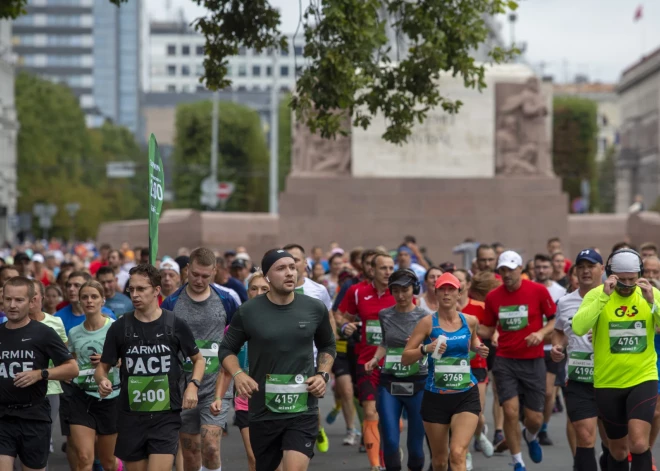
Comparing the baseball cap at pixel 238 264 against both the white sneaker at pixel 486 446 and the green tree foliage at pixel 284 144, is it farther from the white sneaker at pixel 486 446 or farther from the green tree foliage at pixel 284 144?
the green tree foliage at pixel 284 144

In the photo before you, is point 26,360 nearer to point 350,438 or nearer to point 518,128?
point 350,438

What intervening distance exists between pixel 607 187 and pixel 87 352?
291 ft

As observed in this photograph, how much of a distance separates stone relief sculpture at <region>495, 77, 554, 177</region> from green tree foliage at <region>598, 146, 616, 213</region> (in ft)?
205

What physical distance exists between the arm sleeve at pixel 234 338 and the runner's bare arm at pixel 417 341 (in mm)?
1829

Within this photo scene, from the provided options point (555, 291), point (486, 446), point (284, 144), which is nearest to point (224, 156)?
point (284, 144)

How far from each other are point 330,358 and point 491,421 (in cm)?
701

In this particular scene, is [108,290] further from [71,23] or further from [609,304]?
[71,23]

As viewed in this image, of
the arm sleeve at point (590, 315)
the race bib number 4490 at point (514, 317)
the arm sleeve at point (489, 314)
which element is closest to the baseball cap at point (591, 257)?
the arm sleeve at point (590, 315)

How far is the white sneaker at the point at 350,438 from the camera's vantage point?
1321 centimetres

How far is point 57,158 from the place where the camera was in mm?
87688

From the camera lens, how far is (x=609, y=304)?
8.93 metres

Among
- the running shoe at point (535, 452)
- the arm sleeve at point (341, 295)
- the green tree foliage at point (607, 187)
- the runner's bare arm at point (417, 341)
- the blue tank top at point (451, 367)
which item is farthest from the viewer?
the green tree foliage at point (607, 187)

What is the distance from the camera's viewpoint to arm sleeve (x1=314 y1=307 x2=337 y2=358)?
26.1 feet

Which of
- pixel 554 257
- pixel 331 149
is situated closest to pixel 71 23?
pixel 331 149
